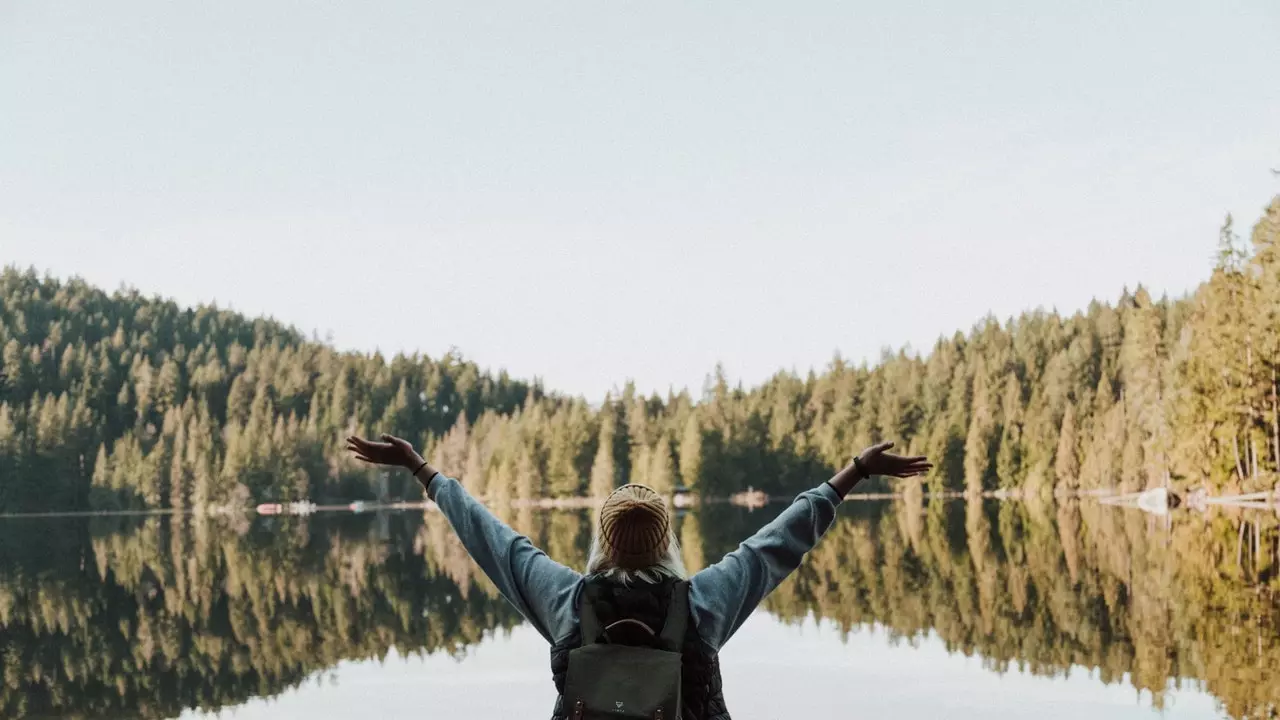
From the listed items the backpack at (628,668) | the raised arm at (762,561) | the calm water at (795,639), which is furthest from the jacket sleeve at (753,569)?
the calm water at (795,639)

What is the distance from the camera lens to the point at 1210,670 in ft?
53.0

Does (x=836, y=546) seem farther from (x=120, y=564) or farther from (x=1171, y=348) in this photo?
(x=1171, y=348)

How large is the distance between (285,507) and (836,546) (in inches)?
4662

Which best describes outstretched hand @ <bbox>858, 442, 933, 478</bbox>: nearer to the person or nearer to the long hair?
the person

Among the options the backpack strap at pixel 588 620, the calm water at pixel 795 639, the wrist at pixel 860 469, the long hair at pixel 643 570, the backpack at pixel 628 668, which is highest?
the wrist at pixel 860 469

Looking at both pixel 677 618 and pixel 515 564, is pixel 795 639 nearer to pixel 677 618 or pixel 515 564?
pixel 515 564

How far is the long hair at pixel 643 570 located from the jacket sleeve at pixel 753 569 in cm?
9

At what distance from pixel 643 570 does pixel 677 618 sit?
0.55 ft

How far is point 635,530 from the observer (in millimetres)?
3875

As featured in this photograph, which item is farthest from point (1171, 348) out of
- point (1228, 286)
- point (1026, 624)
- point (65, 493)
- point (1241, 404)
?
point (65, 493)

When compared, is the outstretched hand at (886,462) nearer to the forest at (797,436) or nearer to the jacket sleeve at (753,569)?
the jacket sleeve at (753,569)

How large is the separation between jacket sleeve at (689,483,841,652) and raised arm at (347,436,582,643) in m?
0.39

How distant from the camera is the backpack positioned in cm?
375

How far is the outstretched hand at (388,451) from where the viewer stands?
4.52 metres
